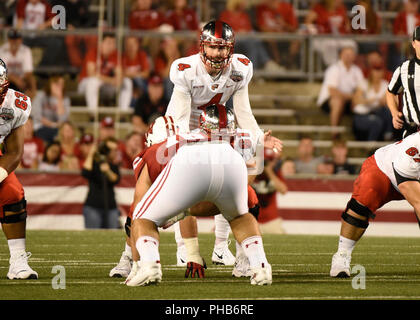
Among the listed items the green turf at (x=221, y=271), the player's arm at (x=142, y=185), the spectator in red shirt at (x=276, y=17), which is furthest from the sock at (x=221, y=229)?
the spectator in red shirt at (x=276, y=17)

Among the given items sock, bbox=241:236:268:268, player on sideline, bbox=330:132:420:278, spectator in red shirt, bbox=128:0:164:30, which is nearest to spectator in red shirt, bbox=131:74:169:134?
spectator in red shirt, bbox=128:0:164:30

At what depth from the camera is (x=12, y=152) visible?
701cm

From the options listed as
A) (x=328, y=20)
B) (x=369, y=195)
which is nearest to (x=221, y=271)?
(x=369, y=195)

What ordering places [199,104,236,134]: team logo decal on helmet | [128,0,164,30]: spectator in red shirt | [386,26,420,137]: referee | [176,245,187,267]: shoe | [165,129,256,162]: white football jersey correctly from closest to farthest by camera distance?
[165,129,256,162]: white football jersey, [199,104,236,134]: team logo decal on helmet, [386,26,420,137]: referee, [176,245,187,267]: shoe, [128,0,164,30]: spectator in red shirt

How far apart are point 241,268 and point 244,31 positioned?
7.85m

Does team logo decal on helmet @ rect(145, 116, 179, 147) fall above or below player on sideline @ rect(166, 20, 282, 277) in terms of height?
below

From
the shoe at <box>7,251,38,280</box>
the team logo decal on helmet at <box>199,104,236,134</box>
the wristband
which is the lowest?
the shoe at <box>7,251,38,280</box>

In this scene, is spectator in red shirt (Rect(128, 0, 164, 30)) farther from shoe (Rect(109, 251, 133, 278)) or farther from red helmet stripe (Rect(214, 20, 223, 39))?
shoe (Rect(109, 251, 133, 278))

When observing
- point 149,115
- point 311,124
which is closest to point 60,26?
point 149,115

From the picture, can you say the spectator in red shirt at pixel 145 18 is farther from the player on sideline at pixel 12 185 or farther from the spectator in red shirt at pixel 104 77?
the player on sideline at pixel 12 185

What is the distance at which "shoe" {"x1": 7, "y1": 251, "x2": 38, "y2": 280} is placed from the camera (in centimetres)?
681

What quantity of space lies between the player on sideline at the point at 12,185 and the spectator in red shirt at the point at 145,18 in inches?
297
